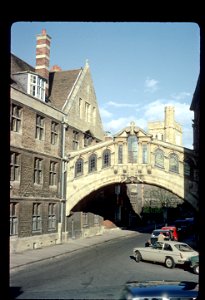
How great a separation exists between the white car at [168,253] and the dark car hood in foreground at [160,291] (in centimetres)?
1280

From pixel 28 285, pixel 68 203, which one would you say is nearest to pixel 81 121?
pixel 68 203

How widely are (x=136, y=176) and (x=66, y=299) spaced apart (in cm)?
1933

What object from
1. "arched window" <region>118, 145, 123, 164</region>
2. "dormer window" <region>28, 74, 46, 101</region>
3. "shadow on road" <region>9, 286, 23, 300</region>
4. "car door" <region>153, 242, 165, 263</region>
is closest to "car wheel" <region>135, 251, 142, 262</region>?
"car door" <region>153, 242, 165, 263</region>

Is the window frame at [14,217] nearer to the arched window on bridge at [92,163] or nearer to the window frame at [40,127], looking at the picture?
the window frame at [40,127]

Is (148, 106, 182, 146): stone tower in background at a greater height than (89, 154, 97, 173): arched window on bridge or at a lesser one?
greater

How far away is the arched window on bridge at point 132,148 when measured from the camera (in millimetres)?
29828

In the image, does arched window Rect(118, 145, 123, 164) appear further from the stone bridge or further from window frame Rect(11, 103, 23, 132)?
window frame Rect(11, 103, 23, 132)

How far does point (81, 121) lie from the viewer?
3406 cm

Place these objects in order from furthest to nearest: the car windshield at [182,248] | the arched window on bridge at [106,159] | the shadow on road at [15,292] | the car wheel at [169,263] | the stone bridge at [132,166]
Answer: the arched window on bridge at [106,159] < the stone bridge at [132,166] < the car windshield at [182,248] < the car wheel at [169,263] < the shadow on road at [15,292]

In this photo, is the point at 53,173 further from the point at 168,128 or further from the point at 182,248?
the point at 168,128

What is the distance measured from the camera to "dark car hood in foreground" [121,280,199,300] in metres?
6.19

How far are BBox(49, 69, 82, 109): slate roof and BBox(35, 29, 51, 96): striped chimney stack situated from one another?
2.30 meters

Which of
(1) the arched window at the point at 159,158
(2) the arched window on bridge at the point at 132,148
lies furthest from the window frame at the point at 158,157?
(2) the arched window on bridge at the point at 132,148
